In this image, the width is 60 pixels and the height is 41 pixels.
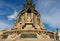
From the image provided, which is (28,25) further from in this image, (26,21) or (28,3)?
(28,3)

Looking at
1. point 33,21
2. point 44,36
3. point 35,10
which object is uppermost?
point 35,10

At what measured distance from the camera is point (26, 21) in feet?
118

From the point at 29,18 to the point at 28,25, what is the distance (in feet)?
9.13

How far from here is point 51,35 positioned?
31031 millimetres

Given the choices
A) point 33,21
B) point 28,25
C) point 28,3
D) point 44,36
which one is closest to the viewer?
point 44,36

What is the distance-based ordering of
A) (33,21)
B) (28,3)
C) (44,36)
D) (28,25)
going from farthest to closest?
1. (28,3)
2. (33,21)
3. (28,25)
4. (44,36)

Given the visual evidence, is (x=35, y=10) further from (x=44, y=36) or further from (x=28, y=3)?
(x=44, y=36)

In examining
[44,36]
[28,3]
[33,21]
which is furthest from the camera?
[28,3]

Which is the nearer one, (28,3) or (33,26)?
(33,26)

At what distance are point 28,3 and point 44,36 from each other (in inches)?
482

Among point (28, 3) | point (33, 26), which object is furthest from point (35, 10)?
point (33, 26)

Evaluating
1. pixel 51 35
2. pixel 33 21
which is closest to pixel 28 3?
pixel 33 21

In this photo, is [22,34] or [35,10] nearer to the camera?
[22,34]

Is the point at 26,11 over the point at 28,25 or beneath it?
over
